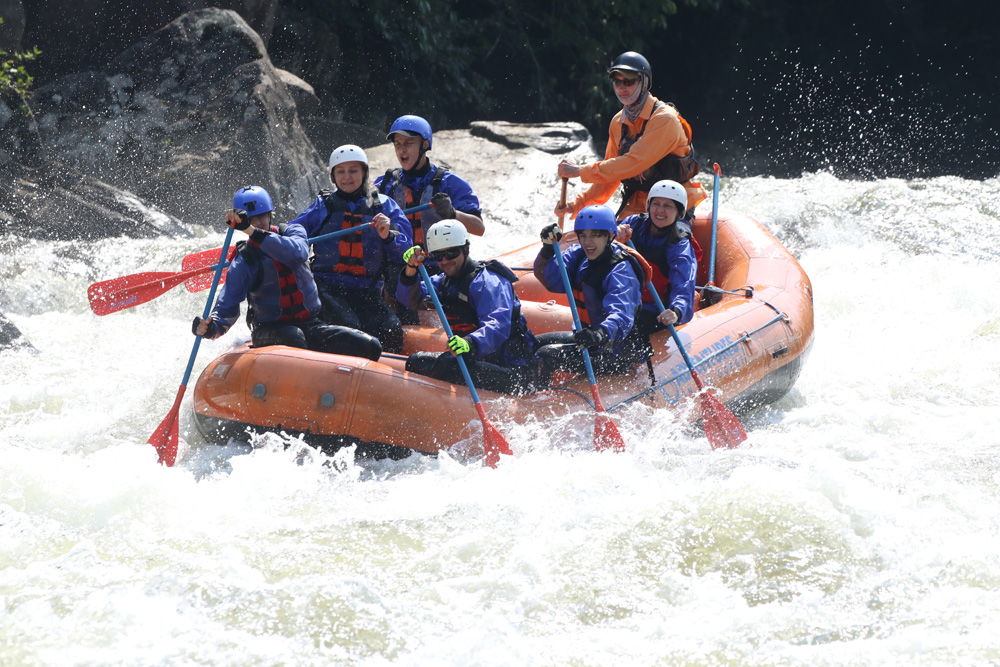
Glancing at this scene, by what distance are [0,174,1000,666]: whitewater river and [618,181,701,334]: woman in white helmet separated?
793 millimetres

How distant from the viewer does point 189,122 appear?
10.6m

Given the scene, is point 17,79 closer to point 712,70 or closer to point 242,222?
point 242,222

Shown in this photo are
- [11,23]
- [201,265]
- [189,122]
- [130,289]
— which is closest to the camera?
[130,289]

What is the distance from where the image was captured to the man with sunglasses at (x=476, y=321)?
16.9ft

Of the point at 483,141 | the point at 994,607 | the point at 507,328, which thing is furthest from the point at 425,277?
the point at 483,141

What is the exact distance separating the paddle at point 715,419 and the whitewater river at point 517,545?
0.35 feet

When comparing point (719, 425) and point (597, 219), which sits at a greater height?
point (597, 219)

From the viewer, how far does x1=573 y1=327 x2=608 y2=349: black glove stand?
5086mm

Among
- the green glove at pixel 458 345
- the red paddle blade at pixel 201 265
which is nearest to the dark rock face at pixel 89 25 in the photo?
the red paddle blade at pixel 201 265

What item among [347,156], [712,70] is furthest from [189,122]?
[712,70]

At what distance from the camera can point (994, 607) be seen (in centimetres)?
382

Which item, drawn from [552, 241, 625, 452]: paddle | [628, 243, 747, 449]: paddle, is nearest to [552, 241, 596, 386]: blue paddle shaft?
[552, 241, 625, 452]: paddle

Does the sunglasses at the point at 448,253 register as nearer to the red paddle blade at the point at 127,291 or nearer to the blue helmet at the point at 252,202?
the blue helmet at the point at 252,202

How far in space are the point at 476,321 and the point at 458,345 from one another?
0.42m
